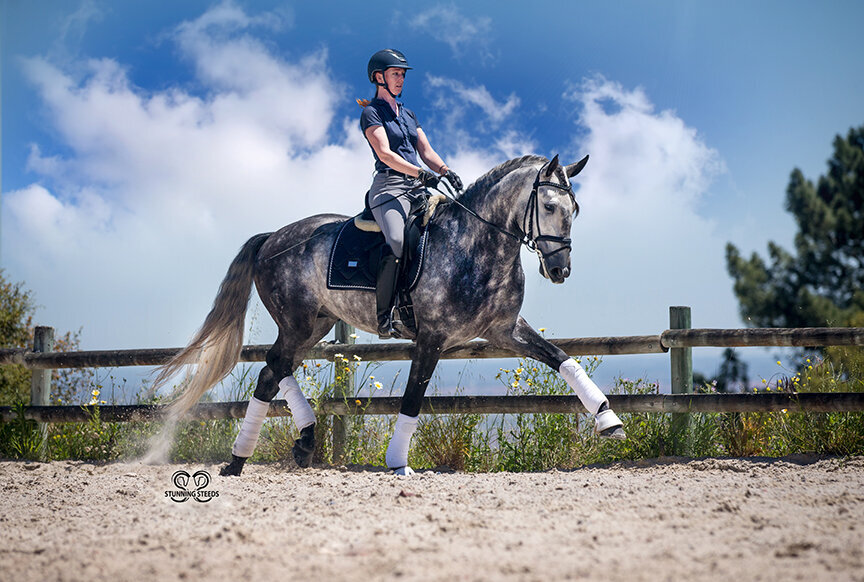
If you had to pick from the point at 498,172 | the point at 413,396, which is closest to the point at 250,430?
the point at 413,396

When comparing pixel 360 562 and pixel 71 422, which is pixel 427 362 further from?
pixel 71 422

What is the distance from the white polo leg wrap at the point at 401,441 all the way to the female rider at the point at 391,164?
644 millimetres

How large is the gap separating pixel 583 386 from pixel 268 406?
2514 mm

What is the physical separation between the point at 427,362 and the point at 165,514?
6.57 feet

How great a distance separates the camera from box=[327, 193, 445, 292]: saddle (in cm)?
525

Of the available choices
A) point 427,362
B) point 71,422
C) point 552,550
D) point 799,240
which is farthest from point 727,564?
point 799,240

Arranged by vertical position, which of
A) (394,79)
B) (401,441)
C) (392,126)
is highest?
(394,79)

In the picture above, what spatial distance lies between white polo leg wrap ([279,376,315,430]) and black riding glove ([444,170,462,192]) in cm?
205

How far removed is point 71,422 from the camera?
7.58m

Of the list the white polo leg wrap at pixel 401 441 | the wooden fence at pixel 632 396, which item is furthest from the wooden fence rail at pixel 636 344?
the white polo leg wrap at pixel 401 441

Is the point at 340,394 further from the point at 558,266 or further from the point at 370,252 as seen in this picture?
the point at 558,266

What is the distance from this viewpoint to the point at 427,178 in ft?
17.1

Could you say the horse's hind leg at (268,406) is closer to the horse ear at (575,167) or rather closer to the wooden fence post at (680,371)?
the horse ear at (575,167)

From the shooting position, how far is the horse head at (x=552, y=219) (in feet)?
15.5
